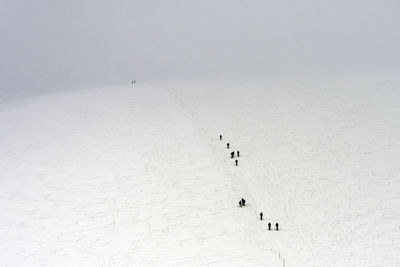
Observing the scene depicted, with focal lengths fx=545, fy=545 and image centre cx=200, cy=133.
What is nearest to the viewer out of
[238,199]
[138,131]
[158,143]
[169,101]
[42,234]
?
[42,234]

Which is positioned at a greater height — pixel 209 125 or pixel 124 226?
pixel 209 125

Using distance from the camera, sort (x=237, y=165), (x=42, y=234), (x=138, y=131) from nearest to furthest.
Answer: (x=42, y=234), (x=237, y=165), (x=138, y=131)

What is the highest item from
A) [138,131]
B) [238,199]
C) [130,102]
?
[130,102]

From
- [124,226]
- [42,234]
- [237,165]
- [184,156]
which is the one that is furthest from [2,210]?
[237,165]

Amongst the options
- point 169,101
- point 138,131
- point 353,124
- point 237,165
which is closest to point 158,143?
point 138,131

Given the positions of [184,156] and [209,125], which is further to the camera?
[209,125]

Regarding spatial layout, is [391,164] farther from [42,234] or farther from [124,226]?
[42,234]
